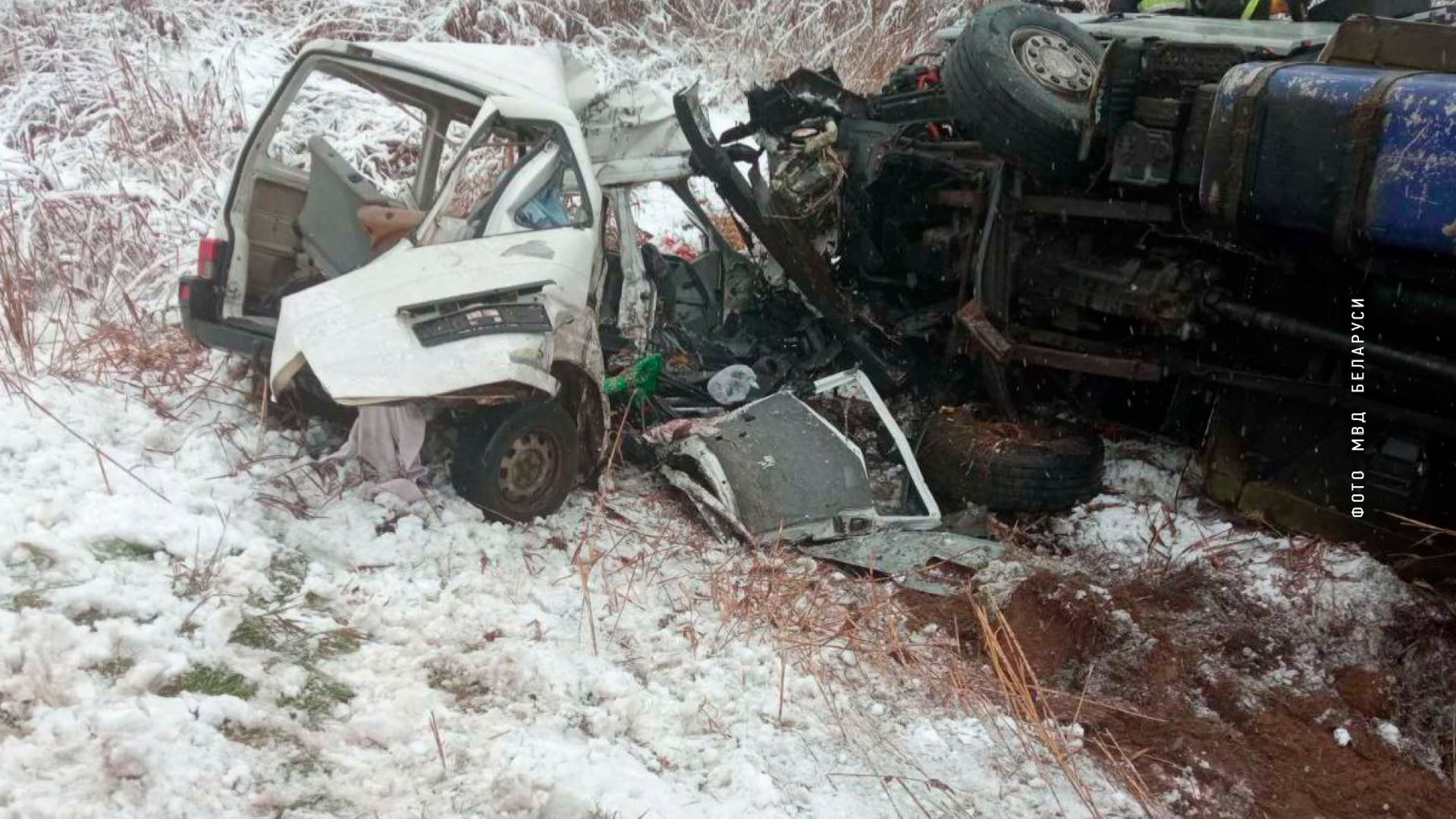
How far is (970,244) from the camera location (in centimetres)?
525

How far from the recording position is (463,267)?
401 centimetres

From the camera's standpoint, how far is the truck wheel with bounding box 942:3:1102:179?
4.47m

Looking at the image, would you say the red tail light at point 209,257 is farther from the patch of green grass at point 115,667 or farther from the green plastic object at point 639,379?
the patch of green grass at point 115,667

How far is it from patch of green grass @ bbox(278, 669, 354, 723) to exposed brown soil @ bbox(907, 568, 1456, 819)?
2007mm

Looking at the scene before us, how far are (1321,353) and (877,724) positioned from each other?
7.82ft

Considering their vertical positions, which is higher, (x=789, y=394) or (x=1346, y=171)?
(x=1346, y=171)

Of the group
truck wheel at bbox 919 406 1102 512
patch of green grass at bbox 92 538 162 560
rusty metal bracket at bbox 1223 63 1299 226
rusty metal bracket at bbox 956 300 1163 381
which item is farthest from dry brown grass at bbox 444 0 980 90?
patch of green grass at bbox 92 538 162 560

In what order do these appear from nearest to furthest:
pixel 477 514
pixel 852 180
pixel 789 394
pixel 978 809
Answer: pixel 978 809
pixel 477 514
pixel 789 394
pixel 852 180

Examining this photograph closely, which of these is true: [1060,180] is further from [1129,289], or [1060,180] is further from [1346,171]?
[1346,171]

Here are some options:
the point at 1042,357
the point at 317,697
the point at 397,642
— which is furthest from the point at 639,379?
the point at 317,697

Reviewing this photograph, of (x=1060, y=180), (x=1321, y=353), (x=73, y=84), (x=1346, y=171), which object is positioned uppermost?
(x=1346, y=171)

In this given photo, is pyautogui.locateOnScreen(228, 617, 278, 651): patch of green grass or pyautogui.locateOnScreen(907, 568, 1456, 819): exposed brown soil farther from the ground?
pyautogui.locateOnScreen(907, 568, 1456, 819): exposed brown soil

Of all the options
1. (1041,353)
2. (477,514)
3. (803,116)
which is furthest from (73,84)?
(1041,353)

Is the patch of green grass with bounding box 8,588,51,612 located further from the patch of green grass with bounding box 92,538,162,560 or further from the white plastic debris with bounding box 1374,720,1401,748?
the white plastic debris with bounding box 1374,720,1401,748
